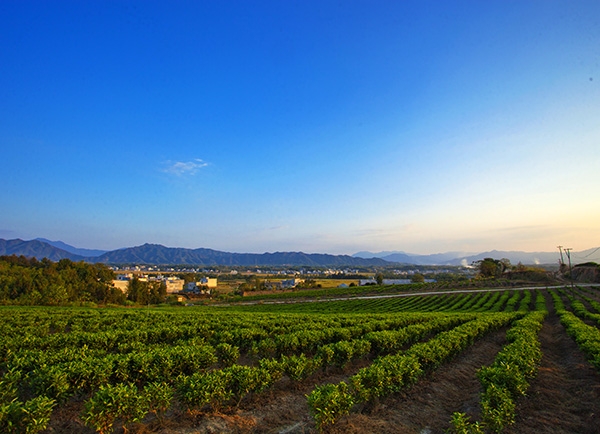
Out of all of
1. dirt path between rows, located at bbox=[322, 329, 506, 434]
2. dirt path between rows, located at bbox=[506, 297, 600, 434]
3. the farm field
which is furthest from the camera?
dirt path between rows, located at bbox=[506, 297, 600, 434]

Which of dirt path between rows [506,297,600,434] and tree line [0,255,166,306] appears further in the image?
tree line [0,255,166,306]

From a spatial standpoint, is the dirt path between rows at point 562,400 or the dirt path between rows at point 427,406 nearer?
the dirt path between rows at point 427,406

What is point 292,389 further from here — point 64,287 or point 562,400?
point 64,287

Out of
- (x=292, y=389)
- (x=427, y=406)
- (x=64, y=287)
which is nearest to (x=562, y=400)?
(x=427, y=406)

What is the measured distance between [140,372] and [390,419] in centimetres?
846

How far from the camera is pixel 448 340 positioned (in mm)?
16828

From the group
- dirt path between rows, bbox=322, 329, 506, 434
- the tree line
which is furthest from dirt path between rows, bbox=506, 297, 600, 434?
the tree line

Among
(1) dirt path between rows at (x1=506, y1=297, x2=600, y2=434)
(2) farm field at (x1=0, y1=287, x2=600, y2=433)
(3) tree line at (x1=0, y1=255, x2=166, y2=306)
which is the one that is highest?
(2) farm field at (x1=0, y1=287, x2=600, y2=433)

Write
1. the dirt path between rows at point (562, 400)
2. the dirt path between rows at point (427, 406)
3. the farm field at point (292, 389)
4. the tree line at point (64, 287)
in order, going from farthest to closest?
the tree line at point (64, 287) < the dirt path between rows at point (562, 400) < the dirt path between rows at point (427, 406) < the farm field at point (292, 389)

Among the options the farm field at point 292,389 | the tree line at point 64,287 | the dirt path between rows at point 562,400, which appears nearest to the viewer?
the farm field at point 292,389

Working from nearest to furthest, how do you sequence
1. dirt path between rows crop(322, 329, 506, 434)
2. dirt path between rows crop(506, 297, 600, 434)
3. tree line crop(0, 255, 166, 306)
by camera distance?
dirt path between rows crop(322, 329, 506, 434) < dirt path between rows crop(506, 297, 600, 434) < tree line crop(0, 255, 166, 306)

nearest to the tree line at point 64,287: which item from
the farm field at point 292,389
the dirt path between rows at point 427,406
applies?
the farm field at point 292,389

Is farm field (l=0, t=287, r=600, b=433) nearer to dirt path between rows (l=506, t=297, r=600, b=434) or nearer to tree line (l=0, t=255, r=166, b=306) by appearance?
dirt path between rows (l=506, t=297, r=600, b=434)

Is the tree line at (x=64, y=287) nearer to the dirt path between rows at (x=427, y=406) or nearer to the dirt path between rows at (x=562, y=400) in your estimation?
the dirt path between rows at (x=427, y=406)
